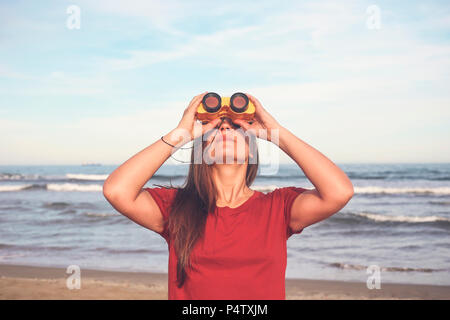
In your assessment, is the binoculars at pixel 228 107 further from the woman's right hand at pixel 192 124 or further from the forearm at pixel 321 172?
the forearm at pixel 321 172

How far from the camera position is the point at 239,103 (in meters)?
2.18

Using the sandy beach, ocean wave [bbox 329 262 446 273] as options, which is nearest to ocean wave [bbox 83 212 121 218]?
the sandy beach

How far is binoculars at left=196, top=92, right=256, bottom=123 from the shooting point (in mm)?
2174

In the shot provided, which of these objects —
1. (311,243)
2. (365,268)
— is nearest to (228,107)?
(365,268)

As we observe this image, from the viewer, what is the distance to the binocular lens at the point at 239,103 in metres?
2.17

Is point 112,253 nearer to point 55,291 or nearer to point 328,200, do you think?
point 55,291

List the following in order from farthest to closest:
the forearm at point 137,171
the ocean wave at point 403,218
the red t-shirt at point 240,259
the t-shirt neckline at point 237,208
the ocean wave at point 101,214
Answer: the ocean wave at point 101,214 < the ocean wave at point 403,218 < the t-shirt neckline at point 237,208 < the forearm at point 137,171 < the red t-shirt at point 240,259

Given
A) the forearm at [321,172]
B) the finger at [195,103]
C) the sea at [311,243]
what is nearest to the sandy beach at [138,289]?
the sea at [311,243]

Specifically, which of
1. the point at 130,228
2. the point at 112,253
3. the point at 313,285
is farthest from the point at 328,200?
the point at 130,228

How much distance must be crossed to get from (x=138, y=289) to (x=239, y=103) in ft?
13.8

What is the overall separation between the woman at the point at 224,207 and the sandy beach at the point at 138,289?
11.5 ft

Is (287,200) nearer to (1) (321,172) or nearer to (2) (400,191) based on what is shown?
(1) (321,172)

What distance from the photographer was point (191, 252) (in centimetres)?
194
